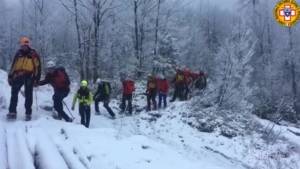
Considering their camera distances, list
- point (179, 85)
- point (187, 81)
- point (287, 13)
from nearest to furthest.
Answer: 1. point (287, 13)
2. point (179, 85)
3. point (187, 81)

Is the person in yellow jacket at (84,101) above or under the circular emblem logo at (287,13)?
under

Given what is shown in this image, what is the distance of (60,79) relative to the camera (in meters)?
14.3

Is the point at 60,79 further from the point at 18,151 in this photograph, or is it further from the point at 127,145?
the point at 18,151

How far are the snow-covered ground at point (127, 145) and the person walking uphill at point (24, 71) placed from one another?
525mm

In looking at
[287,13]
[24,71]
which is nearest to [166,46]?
[287,13]

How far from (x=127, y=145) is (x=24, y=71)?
148 inches

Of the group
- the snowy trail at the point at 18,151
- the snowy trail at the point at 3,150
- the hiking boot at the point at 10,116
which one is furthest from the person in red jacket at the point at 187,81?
the snowy trail at the point at 3,150

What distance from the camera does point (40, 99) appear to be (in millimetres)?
17234

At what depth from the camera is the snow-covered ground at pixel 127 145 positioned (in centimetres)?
847

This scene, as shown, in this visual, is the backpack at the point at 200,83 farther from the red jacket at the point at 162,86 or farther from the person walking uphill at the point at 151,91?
the person walking uphill at the point at 151,91

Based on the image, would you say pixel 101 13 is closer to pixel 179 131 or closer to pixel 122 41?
pixel 179 131

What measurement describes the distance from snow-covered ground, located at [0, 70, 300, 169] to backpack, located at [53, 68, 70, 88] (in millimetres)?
1109

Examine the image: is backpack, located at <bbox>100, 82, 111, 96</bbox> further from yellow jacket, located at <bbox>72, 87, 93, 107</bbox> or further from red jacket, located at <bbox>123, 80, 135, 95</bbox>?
yellow jacket, located at <bbox>72, 87, 93, 107</bbox>

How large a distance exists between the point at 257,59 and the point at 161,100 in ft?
106
